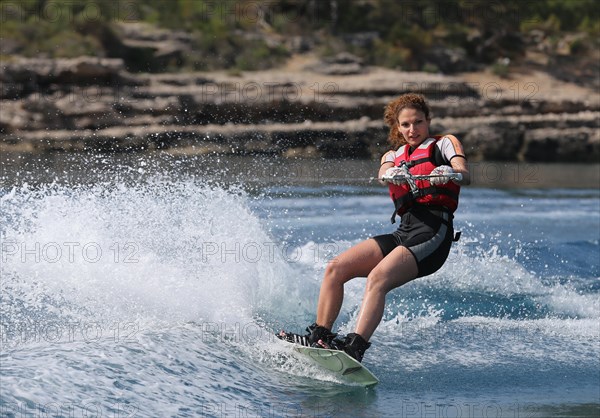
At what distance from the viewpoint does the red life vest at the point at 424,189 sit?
15.0 ft

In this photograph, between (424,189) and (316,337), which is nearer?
(316,337)

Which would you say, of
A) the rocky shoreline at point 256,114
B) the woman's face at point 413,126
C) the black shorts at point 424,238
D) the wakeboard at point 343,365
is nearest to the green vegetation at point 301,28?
the rocky shoreline at point 256,114

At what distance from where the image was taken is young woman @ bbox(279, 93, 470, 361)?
440cm

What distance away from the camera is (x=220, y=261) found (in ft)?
18.3

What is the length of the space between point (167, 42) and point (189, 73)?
111 inches

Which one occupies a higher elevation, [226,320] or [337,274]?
[337,274]

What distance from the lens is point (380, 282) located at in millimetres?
4398

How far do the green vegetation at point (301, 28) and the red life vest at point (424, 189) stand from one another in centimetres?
1999

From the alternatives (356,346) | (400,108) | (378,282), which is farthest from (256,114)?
(356,346)

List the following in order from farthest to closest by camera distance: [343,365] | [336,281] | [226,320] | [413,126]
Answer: [226,320] < [413,126] < [336,281] < [343,365]

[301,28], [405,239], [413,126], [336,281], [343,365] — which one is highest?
[301,28]

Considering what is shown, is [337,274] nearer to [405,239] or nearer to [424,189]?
[405,239]

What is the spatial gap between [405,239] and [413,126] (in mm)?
552

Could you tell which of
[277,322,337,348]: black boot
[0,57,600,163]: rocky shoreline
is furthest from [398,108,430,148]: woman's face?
[0,57,600,163]: rocky shoreline
